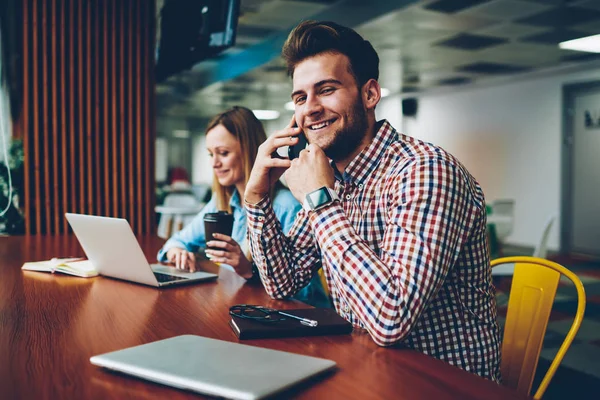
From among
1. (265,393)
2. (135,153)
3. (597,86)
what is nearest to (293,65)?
(265,393)

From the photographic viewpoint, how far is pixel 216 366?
0.82m

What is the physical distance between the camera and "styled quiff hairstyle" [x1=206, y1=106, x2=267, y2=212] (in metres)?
2.42

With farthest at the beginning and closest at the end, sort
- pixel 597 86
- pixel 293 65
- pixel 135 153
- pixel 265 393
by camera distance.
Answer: pixel 597 86 → pixel 135 153 → pixel 293 65 → pixel 265 393

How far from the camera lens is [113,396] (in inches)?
29.6

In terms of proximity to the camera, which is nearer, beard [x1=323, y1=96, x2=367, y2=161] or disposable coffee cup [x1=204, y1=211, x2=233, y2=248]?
beard [x1=323, y1=96, x2=367, y2=161]

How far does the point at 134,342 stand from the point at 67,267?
34.6 inches

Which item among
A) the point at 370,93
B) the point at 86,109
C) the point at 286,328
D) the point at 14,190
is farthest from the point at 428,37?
the point at 286,328

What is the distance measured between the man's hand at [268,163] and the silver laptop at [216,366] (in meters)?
0.59

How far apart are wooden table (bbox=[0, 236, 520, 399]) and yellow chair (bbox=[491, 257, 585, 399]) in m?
0.58

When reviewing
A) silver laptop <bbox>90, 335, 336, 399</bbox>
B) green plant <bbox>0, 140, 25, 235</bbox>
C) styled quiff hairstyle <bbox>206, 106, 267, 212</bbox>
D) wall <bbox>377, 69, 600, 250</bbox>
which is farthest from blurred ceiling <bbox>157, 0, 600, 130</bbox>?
silver laptop <bbox>90, 335, 336, 399</bbox>

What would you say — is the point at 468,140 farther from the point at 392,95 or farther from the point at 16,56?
the point at 16,56

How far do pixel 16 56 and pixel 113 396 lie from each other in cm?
311

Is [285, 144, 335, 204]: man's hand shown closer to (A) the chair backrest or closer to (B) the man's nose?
(B) the man's nose

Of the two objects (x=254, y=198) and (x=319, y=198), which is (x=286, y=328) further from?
(x=254, y=198)
